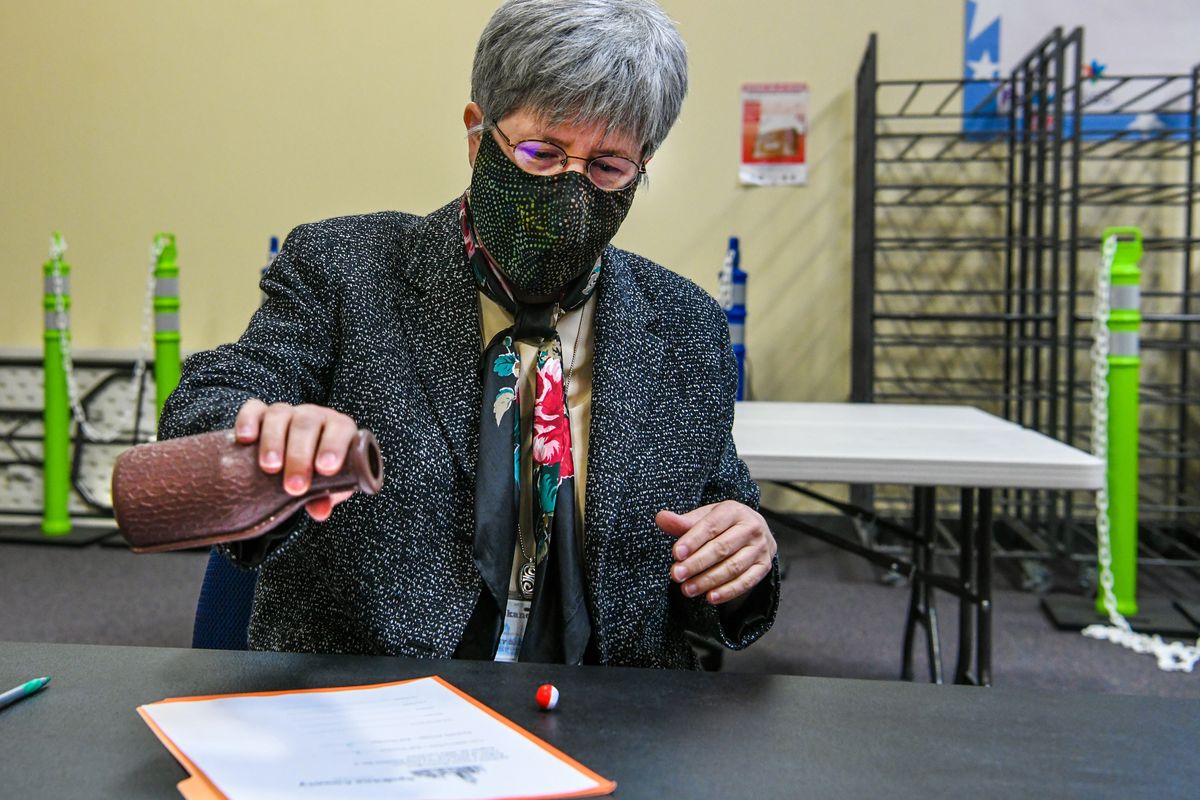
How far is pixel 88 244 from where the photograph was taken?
4.44 metres

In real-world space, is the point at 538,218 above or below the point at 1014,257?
below

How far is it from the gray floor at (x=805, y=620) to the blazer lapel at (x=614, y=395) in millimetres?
1688

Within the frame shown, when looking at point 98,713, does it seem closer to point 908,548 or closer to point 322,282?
A: point 322,282

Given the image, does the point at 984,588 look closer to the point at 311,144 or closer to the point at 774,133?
the point at 774,133

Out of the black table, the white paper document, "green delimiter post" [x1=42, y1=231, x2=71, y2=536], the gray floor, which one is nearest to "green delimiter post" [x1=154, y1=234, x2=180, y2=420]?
"green delimiter post" [x1=42, y1=231, x2=71, y2=536]

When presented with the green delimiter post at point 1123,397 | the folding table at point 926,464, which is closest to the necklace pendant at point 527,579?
the folding table at point 926,464

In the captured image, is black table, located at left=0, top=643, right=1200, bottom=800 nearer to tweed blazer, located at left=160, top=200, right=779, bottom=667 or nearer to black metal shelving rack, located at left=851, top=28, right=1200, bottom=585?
tweed blazer, located at left=160, top=200, right=779, bottom=667

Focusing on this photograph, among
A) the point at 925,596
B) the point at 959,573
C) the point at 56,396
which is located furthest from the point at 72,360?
the point at 959,573

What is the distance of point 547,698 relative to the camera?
0.71 m

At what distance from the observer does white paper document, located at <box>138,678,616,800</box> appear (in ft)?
1.91

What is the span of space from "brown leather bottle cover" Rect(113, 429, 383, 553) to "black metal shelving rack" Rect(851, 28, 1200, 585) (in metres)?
3.33

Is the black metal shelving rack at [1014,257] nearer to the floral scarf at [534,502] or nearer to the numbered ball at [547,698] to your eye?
the floral scarf at [534,502]

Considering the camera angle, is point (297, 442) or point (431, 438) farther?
point (431, 438)

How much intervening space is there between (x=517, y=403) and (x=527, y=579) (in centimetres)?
19
